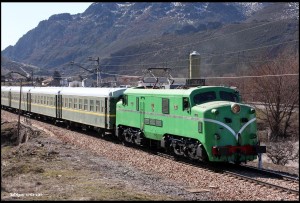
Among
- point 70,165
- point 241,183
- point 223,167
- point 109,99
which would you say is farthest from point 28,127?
point 241,183

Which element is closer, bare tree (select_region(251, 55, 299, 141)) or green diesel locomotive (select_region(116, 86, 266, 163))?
green diesel locomotive (select_region(116, 86, 266, 163))

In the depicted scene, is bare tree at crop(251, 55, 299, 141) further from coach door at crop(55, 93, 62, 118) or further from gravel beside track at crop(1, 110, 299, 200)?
gravel beside track at crop(1, 110, 299, 200)

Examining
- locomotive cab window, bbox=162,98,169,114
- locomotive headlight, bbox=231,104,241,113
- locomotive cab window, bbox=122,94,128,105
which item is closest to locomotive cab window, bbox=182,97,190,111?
locomotive cab window, bbox=162,98,169,114

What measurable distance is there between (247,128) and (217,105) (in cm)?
161

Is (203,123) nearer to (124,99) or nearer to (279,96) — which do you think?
(124,99)

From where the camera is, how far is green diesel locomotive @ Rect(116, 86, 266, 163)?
17.6 metres

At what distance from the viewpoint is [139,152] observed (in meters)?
22.7

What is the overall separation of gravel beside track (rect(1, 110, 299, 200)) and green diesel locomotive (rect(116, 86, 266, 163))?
0.89 m

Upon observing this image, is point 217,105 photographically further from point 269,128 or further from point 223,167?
point 269,128

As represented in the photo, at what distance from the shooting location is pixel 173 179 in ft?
→ 55.2

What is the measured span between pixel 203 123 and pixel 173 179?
2.46 meters

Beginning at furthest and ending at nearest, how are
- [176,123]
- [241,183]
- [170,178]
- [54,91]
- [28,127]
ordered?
[54,91], [28,127], [176,123], [170,178], [241,183]

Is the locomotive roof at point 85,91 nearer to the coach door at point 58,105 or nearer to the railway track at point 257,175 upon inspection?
the coach door at point 58,105

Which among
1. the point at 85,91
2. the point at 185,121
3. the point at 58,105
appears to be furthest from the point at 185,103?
the point at 58,105
